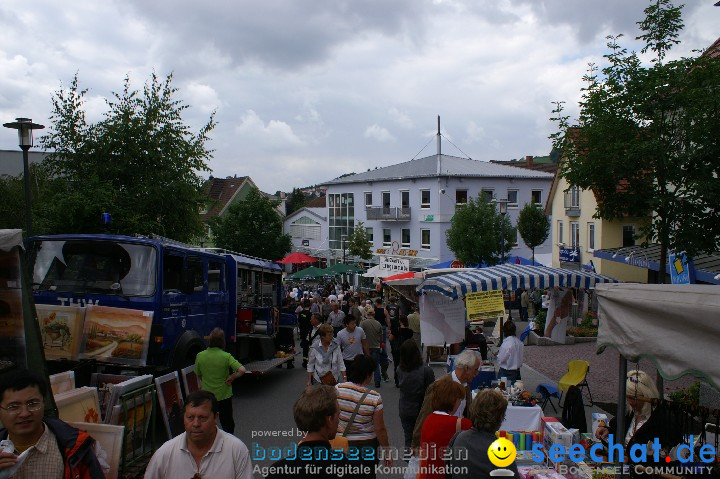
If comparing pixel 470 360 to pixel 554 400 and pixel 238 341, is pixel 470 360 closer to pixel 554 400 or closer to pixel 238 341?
pixel 554 400

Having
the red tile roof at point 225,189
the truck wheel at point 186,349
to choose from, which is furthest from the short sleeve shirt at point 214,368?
the red tile roof at point 225,189

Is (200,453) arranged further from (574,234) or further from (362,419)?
(574,234)

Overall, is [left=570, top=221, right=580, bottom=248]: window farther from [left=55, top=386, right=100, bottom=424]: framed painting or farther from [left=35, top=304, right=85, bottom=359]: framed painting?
[left=55, top=386, right=100, bottom=424]: framed painting

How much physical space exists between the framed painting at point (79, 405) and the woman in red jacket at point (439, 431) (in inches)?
137

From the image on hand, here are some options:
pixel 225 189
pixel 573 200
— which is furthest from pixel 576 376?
pixel 225 189

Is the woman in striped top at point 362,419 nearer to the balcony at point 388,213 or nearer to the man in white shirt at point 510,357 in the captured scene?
the man in white shirt at point 510,357

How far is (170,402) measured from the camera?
7.99 metres

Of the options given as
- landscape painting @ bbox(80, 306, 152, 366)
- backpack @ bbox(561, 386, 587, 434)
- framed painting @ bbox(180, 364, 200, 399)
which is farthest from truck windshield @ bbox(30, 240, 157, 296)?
backpack @ bbox(561, 386, 587, 434)

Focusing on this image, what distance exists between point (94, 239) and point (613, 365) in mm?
13737

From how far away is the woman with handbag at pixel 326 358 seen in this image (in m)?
9.15

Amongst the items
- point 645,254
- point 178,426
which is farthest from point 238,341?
point 645,254

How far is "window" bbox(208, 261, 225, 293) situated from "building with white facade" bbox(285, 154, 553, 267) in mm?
37697

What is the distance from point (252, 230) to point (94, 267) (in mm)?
43040

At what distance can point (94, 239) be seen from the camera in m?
9.57
